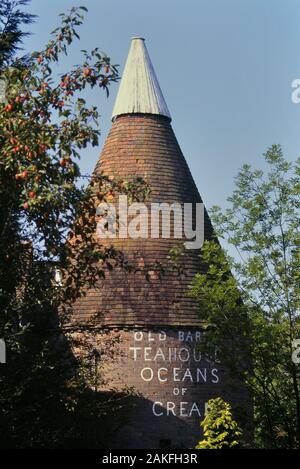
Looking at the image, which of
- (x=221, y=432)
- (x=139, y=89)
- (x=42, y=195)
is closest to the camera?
(x=42, y=195)

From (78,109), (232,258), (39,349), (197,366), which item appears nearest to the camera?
(78,109)

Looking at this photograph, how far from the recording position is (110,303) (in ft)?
73.8

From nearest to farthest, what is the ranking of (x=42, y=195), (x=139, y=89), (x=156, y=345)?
1. (x=42, y=195)
2. (x=156, y=345)
3. (x=139, y=89)

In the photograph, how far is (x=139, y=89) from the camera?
25453 mm

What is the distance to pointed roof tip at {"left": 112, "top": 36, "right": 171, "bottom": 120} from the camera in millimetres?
25234

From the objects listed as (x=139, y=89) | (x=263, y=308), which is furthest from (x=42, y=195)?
(x=139, y=89)

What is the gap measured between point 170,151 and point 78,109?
45.3 feet

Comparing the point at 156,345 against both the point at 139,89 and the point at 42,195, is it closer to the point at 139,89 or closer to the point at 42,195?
the point at 139,89

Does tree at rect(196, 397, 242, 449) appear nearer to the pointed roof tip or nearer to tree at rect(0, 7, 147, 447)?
tree at rect(0, 7, 147, 447)

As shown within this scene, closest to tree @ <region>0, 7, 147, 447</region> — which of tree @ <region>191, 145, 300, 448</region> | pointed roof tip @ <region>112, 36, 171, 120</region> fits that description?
tree @ <region>191, 145, 300, 448</region>

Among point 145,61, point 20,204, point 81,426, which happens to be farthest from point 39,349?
point 145,61

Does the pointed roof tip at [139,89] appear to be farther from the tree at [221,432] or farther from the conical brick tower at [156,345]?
the tree at [221,432]

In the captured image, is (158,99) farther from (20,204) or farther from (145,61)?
(20,204)

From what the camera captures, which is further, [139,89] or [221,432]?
[139,89]
